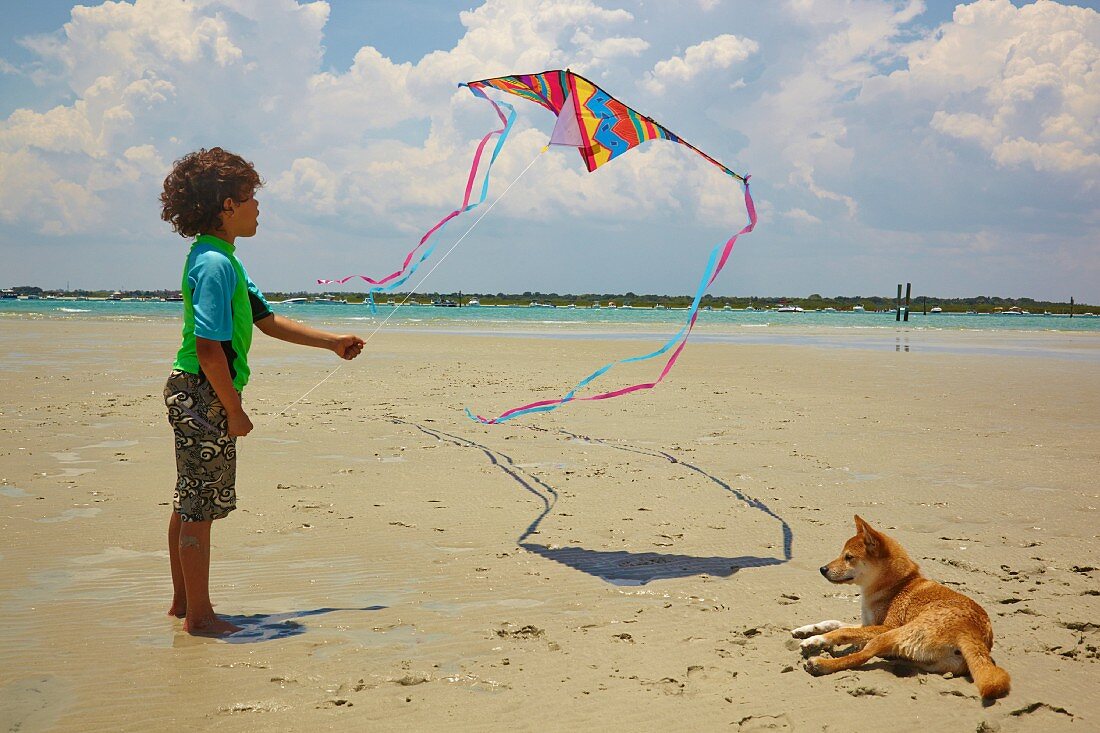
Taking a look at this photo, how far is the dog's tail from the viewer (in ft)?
9.84

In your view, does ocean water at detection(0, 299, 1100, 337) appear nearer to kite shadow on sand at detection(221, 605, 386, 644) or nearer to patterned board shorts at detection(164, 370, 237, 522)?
kite shadow on sand at detection(221, 605, 386, 644)

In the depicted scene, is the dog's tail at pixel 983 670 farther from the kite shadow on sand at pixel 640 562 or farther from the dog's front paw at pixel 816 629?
the kite shadow on sand at pixel 640 562

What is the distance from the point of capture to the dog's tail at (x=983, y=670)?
2998 millimetres

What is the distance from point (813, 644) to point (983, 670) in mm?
630

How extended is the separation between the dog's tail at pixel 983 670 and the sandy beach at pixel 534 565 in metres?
0.07

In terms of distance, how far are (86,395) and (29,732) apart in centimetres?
958

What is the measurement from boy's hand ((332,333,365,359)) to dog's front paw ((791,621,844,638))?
242 cm

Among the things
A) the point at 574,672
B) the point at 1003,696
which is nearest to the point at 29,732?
Result: the point at 574,672

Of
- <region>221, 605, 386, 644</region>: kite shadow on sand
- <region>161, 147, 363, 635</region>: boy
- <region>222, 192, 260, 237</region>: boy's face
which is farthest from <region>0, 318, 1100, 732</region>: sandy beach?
<region>222, 192, 260, 237</region>: boy's face

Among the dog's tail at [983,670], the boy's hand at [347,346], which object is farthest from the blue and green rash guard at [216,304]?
the dog's tail at [983,670]

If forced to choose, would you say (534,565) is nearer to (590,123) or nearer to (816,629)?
(816,629)

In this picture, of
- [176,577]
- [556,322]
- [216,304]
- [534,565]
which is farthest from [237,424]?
[556,322]

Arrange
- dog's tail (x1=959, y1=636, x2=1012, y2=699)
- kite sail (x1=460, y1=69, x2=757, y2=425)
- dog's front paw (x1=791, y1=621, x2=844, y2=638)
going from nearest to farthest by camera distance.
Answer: dog's tail (x1=959, y1=636, x2=1012, y2=699) < dog's front paw (x1=791, y1=621, x2=844, y2=638) < kite sail (x1=460, y1=69, x2=757, y2=425)

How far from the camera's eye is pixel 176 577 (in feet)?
12.2
